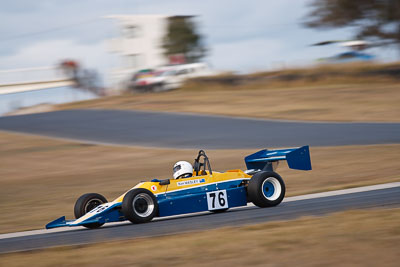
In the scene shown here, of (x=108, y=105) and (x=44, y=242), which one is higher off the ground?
(x=108, y=105)

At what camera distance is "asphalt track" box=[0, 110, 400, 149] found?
21.5 metres

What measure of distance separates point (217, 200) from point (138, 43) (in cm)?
5403

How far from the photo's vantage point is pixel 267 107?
1199 inches

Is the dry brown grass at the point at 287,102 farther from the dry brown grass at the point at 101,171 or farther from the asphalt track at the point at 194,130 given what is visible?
the dry brown grass at the point at 101,171

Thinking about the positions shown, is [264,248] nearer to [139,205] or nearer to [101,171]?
[139,205]

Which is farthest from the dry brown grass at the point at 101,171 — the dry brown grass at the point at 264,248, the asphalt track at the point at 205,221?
the dry brown grass at the point at 264,248

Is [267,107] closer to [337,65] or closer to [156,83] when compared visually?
[337,65]

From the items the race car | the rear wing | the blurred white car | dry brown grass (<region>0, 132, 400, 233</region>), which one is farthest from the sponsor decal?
the blurred white car

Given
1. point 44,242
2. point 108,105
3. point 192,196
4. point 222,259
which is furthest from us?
point 108,105

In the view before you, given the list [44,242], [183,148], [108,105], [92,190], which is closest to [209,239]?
[44,242]

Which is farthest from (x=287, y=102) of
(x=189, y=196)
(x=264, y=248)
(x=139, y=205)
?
(x=264, y=248)

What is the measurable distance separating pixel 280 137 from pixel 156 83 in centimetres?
2148

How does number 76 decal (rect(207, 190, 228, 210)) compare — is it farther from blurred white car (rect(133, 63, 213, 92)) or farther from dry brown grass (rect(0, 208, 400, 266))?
blurred white car (rect(133, 63, 213, 92))

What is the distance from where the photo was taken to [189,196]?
10023 millimetres
